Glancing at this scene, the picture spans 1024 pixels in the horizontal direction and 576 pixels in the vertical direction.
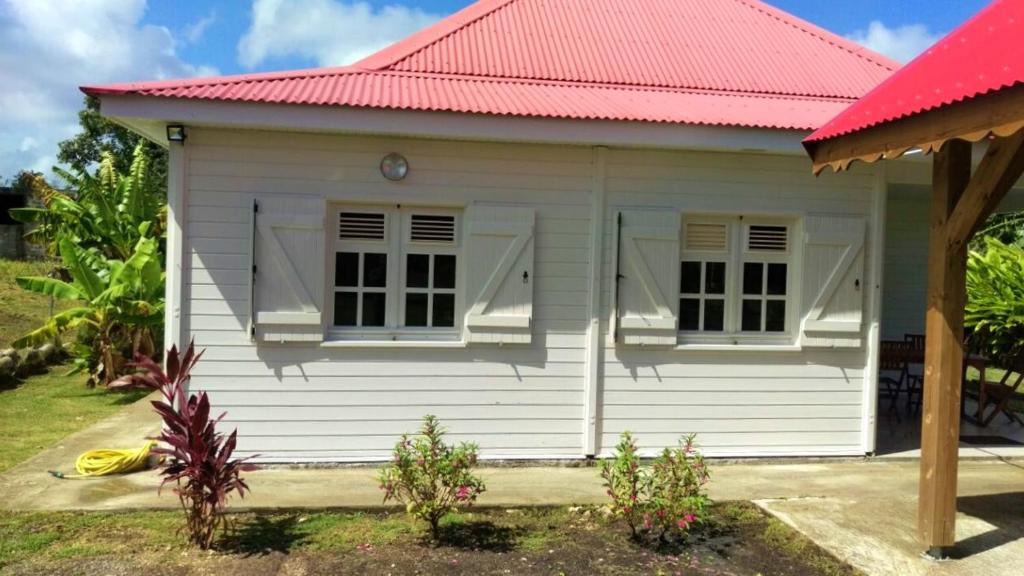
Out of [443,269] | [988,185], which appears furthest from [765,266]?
[443,269]

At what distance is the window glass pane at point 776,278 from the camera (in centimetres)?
689

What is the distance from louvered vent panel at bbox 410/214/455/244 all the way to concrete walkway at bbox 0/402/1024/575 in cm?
203

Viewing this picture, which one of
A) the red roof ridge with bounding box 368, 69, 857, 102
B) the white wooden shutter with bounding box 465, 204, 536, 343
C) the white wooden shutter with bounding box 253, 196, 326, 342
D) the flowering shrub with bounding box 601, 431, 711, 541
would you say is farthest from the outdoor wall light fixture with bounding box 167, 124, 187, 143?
the flowering shrub with bounding box 601, 431, 711, 541

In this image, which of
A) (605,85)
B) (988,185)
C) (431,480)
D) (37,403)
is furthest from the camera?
(37,403)

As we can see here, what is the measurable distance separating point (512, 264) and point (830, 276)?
292cm

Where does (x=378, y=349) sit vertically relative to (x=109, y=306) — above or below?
below

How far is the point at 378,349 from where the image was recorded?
635 centimetres

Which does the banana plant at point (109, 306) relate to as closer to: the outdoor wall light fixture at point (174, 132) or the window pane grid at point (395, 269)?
the outdoor wall light fixture at point (174, 132)

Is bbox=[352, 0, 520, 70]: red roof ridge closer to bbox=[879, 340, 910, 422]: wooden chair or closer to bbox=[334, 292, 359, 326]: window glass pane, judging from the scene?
bbox=[334, 292, 359, 326]: window glass pane

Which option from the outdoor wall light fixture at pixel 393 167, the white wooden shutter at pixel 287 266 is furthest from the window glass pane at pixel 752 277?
the white wooden shutter at pixel 287 266

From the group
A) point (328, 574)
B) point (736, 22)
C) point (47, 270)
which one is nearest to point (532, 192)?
point (328, 574)

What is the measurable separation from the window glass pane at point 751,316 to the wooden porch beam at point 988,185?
2.61 metres

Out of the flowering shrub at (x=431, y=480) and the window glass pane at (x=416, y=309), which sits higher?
the window glass pane at (x=416, y=309)

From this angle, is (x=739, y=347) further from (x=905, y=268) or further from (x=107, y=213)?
(x=107, y=213)
